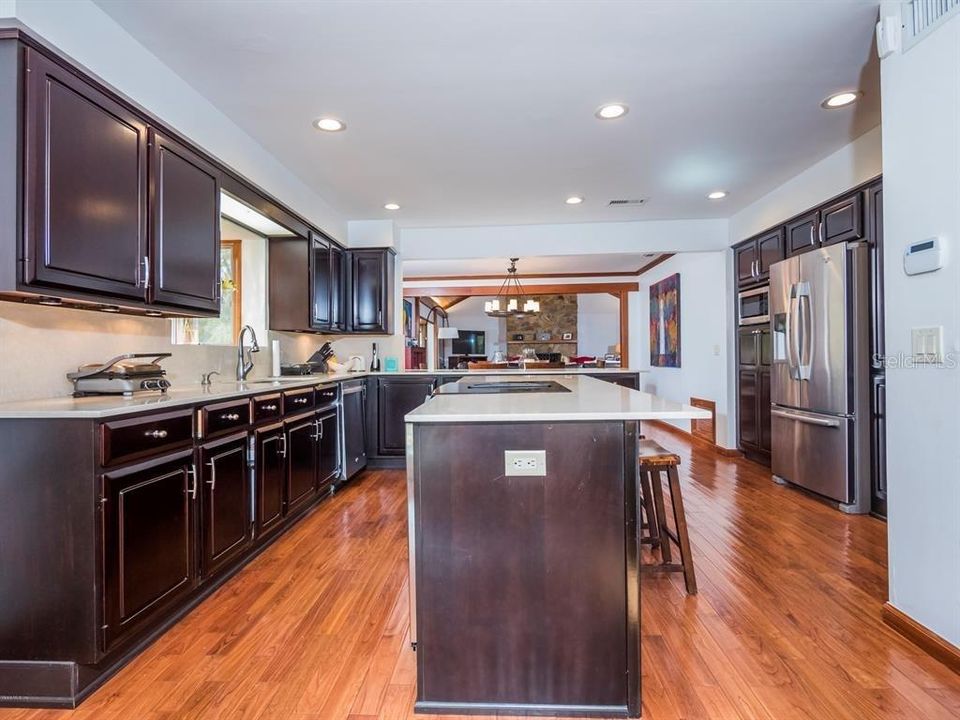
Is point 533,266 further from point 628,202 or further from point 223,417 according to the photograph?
point 223,417

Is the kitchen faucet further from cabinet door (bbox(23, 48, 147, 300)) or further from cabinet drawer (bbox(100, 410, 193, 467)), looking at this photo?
cabinet drawer (bbox(100, 410, 193, 467))

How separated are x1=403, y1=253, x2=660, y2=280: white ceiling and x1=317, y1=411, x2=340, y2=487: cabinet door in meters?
4.03

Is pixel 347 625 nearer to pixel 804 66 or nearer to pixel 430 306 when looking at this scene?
pixel 804 66

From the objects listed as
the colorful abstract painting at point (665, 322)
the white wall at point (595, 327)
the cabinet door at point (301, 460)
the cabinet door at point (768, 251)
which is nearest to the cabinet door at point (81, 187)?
the cabinet door at point (301, 460)

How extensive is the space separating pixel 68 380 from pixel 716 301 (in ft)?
19.4

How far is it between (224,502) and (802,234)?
4.37m

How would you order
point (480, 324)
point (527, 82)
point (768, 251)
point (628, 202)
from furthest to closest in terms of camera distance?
point (480, 324) → point (628, 202) → point (768, 251) → point (527, 82)

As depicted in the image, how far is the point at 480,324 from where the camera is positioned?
637 inches

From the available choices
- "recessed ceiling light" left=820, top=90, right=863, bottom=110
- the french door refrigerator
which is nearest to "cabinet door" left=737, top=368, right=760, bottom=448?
the french door refrigerator

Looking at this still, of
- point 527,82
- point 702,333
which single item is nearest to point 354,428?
point 527,82

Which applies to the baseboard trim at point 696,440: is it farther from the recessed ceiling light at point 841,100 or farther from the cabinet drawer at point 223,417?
the cabinet drawer at point 223,417

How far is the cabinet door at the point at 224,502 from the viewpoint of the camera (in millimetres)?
2205

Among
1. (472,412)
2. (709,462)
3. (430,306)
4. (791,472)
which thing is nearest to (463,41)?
(472,412)

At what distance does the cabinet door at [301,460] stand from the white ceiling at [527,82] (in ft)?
6.00
